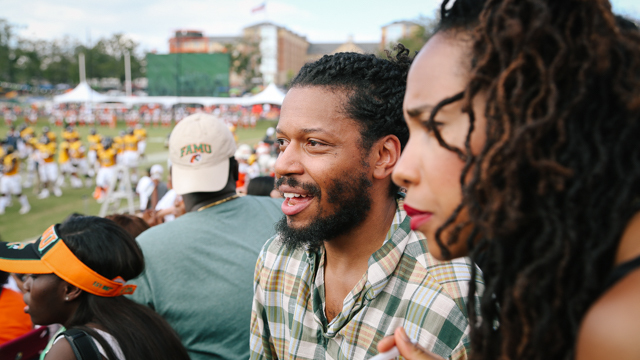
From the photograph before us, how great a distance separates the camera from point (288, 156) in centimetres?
200

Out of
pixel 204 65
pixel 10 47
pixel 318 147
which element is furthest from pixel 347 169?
pixel 10 47

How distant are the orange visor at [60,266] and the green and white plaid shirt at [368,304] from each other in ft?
2.79

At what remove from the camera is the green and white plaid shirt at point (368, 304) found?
1.57 meters

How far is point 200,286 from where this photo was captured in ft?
9.20

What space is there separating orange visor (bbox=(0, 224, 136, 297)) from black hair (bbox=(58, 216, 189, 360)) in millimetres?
34

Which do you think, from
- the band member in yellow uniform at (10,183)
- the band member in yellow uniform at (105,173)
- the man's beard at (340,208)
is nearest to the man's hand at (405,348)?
the man's beard at (340,208)

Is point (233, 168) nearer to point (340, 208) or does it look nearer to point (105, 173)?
point (340, 208)

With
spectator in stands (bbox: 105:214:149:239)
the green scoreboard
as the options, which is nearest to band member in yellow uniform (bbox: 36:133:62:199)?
spectator in stands (bbox: 105:214:149:239)

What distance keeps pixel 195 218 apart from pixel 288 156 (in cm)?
139

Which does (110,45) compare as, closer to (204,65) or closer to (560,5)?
(204,65)

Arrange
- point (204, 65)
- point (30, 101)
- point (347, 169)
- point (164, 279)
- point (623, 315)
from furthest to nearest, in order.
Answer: point (30, 101), point (204, 65), point (164, 279), point (347, 169), point (623, 315)

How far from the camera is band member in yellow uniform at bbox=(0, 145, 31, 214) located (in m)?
13.0

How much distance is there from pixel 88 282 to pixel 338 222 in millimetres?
1391

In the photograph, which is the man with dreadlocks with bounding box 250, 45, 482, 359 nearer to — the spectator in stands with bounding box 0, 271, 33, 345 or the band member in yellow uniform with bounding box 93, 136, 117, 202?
the spectator in stands with bounding box 0, 271, 33, 345
